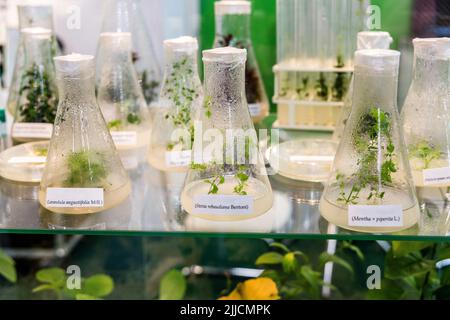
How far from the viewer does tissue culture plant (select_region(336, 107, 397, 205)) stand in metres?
0.74

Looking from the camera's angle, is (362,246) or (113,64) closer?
(113,64)

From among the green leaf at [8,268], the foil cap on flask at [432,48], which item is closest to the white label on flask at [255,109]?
the foil cap on flask at [432,48]

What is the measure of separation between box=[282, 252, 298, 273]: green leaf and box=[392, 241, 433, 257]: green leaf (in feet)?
0.67

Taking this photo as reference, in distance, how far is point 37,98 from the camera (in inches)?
38.8

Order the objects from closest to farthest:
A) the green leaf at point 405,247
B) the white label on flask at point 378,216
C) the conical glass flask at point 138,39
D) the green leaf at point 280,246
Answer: the white label on flask at point 378,216 < the green leaf at point 405,247 < the conical glass flask at point 138,39 < the green leaf at point 280,246

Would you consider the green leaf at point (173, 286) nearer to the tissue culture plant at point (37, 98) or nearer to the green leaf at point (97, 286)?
the green leaf at point (97, 286)

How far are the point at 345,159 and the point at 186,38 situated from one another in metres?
0.33

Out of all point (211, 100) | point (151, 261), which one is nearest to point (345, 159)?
point (211, 100)

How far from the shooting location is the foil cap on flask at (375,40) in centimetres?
90

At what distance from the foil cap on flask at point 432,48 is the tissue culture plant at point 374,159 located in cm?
15

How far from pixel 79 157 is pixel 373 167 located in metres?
0.40
